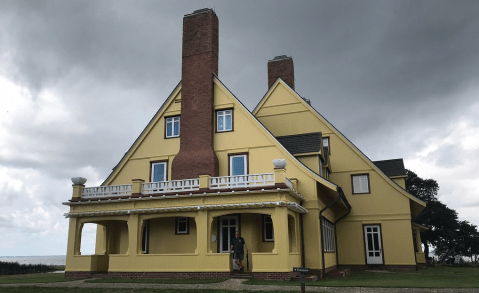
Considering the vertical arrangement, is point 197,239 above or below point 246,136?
below

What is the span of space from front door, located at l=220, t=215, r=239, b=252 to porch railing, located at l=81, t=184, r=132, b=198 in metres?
4.85

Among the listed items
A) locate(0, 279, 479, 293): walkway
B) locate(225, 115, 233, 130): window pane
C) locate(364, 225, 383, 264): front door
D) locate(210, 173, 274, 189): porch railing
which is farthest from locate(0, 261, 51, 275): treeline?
locate(364, 225, 383, 264): front door

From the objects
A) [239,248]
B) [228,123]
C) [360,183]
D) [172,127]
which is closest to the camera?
[239,248]

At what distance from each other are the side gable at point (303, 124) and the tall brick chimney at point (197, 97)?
6297mm

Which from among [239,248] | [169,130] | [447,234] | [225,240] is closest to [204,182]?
[239,248]

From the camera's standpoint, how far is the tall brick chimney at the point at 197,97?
70.5ft

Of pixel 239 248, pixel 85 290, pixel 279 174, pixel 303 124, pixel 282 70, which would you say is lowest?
pixel 85 290

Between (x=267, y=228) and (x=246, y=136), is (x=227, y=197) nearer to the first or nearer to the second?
(x=267, y=228)

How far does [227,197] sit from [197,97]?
6.74 meters

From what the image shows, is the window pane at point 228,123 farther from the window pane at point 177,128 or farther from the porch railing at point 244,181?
the porch railing at point 244,181

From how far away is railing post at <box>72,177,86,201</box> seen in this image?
2070 centimetres

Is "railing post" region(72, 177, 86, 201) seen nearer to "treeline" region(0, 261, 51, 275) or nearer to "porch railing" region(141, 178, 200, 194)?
"porch railing" region(141, 178, 200, 194)

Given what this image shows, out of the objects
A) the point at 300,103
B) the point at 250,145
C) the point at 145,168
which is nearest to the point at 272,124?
the point at 300,103

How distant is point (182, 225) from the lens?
21.1 meters
